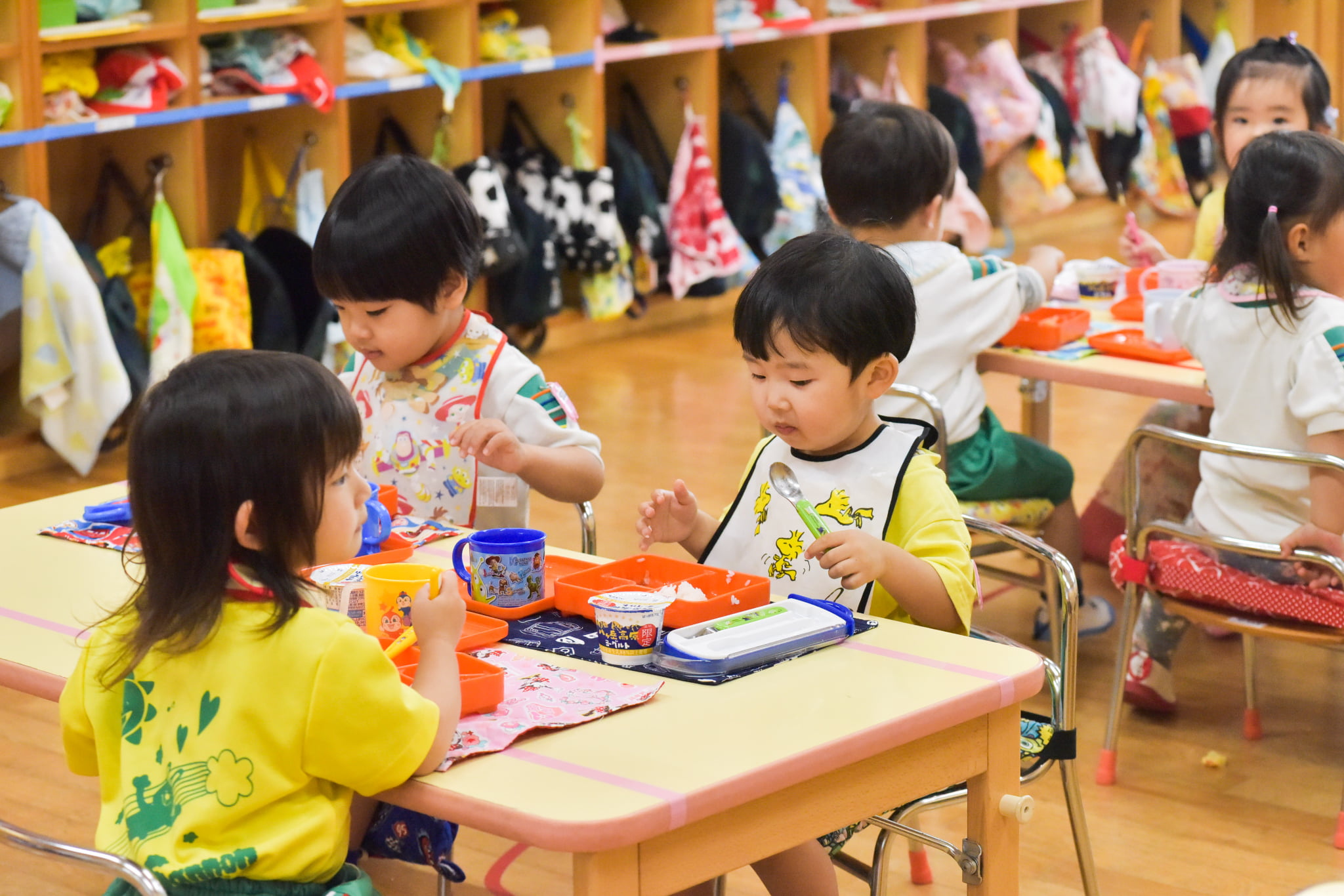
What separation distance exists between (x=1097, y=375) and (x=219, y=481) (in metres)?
1.92

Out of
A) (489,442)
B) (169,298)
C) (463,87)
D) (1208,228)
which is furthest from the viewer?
(463,87)

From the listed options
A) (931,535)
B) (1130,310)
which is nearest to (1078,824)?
(931,535)

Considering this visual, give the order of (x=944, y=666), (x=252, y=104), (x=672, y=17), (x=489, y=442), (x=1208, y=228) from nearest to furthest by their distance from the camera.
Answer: (x=944, y=666) → (x=489, y=442) → (x=1208, y=228) → (x=252, y=104) → (x=672, y=17)

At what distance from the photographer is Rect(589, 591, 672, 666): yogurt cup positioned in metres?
1.68

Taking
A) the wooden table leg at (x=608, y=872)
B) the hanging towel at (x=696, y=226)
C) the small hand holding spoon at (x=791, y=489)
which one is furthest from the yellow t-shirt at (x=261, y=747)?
the hanging towel at (x=696, y=226)

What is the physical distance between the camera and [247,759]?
4.72 ft

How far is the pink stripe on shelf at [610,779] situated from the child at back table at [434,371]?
0.83 metres

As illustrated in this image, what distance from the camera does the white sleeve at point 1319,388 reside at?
2666 mm

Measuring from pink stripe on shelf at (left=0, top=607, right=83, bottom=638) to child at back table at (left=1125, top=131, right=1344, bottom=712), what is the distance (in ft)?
5.90

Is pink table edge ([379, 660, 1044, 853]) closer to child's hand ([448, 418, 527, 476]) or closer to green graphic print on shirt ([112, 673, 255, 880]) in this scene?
green graphic print on shirt ([112, 673, 255, 880])

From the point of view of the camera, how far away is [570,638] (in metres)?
1.77

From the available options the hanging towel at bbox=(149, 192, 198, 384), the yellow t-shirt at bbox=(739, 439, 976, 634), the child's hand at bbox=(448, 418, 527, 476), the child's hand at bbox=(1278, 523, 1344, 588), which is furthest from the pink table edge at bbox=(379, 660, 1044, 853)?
the hanging towel at bbox=(149, 192, 198, 384)

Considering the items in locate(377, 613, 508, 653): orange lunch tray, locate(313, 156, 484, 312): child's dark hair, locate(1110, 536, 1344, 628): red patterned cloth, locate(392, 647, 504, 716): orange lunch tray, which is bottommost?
locate(1110, 536, 1344, 628): red patterned cloth

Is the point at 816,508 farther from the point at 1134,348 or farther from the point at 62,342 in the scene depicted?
the point at 62,342
